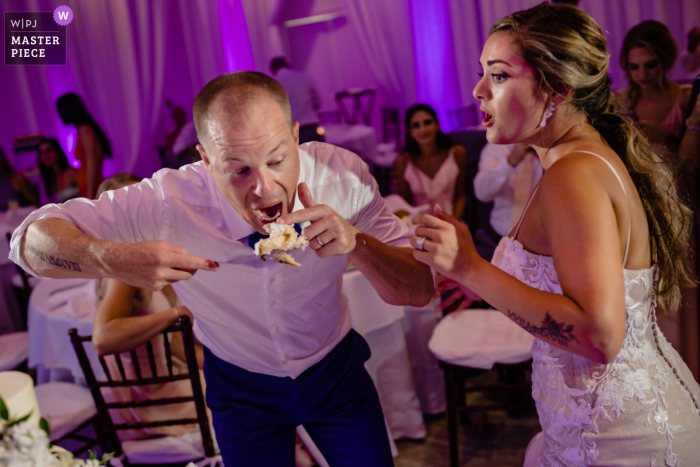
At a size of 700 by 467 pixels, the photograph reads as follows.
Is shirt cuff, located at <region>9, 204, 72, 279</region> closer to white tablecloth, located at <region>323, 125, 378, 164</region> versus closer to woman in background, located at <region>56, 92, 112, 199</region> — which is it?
woman in background, located at <region>56, 92, 112, 199</region>

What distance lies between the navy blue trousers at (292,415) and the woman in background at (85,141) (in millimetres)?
4337

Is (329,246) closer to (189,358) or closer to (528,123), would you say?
(528,123)

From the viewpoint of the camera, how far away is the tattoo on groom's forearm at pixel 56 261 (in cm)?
137

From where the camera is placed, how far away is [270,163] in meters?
1.41

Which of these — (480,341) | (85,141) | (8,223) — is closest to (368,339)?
(480,341)

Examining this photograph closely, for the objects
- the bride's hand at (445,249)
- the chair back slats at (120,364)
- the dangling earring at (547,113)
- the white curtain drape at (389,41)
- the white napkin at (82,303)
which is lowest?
the chair back slats at (120,364)

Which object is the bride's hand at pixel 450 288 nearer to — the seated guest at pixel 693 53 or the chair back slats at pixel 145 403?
the chair back slats at pixel 145 403

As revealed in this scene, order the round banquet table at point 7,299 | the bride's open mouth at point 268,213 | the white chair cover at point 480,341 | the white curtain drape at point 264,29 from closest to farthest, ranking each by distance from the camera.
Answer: the bride's open mouth at point 268,213 → the white chair cover at point 480,341 → the round banquet table at point 7,299 → the white curtain drape at point 264,29

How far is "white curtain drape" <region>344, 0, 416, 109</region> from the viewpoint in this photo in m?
→ 8.43

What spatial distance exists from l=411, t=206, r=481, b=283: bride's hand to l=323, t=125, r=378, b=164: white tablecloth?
6131 millimetres

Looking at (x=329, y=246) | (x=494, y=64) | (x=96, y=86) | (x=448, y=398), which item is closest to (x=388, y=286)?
(x=329, y=246)

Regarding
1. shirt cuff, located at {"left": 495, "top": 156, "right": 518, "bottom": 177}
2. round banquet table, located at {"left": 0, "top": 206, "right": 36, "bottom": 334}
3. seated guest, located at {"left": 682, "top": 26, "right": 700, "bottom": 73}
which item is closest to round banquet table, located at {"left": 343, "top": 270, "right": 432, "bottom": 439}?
shirt cuff, located at {"left": 495, "top": 156, "right": 518, "bottom": 177}

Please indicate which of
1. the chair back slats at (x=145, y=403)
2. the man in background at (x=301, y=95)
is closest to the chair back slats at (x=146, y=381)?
the chair back slats at (x=145, y=403)

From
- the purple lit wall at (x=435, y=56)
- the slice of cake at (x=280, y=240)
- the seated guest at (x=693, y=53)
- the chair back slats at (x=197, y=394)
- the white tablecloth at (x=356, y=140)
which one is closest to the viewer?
the slice of cake at (x=280, y=240)
